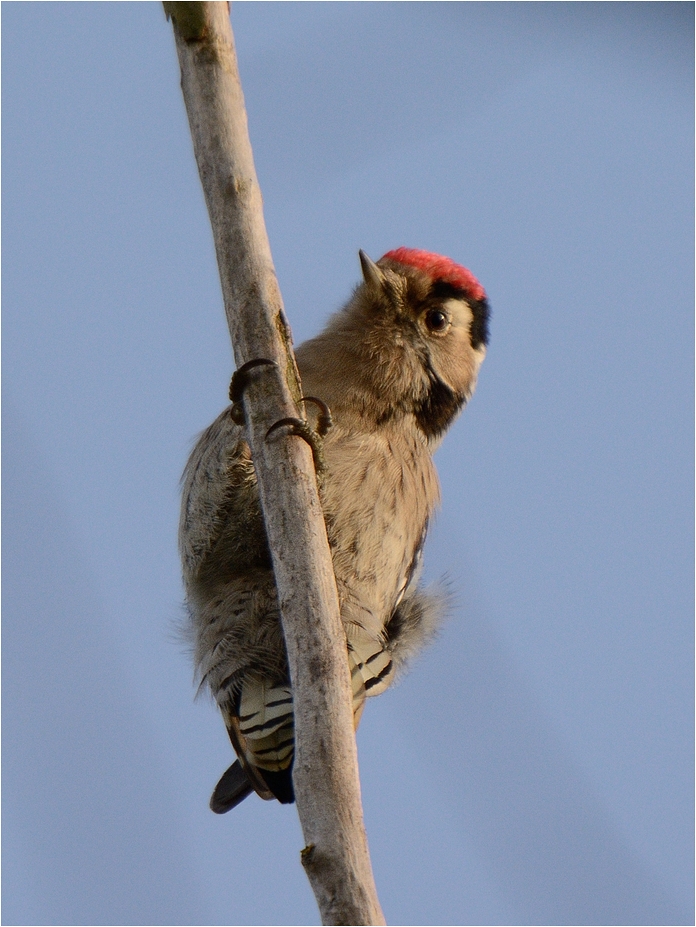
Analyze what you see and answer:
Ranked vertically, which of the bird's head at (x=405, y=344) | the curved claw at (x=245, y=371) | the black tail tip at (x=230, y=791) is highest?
the bird's head at (x=405, y=344)

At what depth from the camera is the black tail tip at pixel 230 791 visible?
3555 millimetres

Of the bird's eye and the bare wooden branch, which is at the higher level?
the bird's eye

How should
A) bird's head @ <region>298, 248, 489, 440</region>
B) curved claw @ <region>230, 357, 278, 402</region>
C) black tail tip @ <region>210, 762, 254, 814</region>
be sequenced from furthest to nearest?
1. bird's head @ <region>298, 248, 489, 440</region>
2. black tail tip @ <region>210, 762, 254, 814</region>
3. curved claw @ <region>230, 357, 278, 402</region>

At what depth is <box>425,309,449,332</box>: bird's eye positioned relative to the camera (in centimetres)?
403

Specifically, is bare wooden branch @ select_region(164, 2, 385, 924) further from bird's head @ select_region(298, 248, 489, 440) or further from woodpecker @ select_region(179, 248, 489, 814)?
bird's head @ select_region(298, 248, 489, 440)

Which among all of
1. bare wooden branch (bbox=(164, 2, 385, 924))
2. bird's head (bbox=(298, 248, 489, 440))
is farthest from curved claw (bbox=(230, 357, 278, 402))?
bird's head (bbox=(298, 248, 489, 440))

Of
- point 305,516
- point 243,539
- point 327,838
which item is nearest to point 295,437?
point 305,516

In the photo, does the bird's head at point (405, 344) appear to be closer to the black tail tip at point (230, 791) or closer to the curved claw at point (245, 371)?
the curved claw at point (245, 371)

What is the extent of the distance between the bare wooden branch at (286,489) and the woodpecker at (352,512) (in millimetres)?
651

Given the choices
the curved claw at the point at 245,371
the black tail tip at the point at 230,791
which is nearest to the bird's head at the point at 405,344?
the curved claw at the point at 245,371

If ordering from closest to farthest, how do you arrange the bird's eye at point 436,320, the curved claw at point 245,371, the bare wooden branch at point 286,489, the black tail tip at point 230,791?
the bare wooden branch at point 286,489 < the curved claw at point 245,371 < the black tail tip at point 230,791 < the bird's eye at point 436,320

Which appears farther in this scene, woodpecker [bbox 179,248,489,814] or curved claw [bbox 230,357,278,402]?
woodpecker [bbox 179,248,489,814]

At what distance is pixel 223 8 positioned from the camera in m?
2.67

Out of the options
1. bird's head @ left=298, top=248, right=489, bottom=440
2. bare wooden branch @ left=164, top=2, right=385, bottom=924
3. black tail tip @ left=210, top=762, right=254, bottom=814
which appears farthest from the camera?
bird's head @ left=298, top=248, right=489, bottom=440
